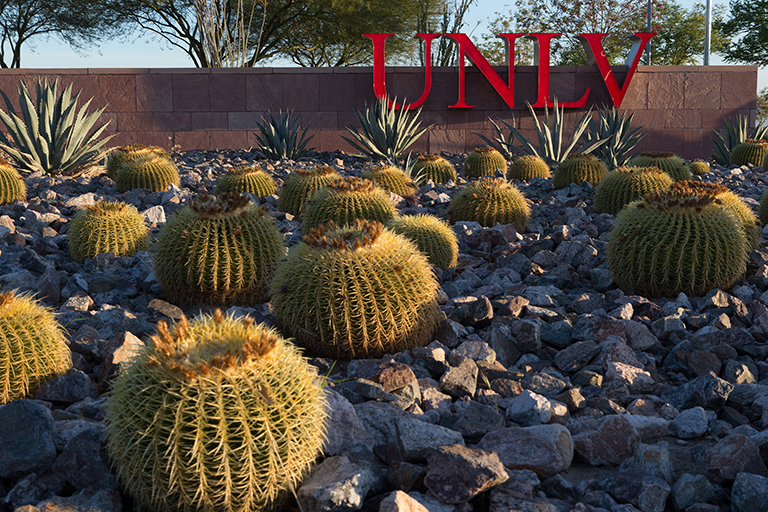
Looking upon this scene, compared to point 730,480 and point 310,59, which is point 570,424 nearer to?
point 730,480

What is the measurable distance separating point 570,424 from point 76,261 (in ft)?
15.4

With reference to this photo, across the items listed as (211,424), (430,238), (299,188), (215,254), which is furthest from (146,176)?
(211,424)

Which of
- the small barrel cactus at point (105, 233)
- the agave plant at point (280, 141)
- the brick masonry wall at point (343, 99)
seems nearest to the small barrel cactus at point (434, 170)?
the agave plant at point (280, 141)

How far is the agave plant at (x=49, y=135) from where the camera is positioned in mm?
9859

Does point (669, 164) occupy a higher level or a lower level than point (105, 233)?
higher

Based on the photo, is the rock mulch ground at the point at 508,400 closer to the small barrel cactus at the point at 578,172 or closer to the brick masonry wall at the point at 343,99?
the small barrel cactus at the point at 578,172

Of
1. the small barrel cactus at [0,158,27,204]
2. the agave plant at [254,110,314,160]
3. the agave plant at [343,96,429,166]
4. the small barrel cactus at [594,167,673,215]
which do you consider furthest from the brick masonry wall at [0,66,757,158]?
the small barrel cactus at [594,167,673,215]

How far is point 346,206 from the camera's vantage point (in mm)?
5840

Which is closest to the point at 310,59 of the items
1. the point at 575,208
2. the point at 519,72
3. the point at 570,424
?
the point at 519,72

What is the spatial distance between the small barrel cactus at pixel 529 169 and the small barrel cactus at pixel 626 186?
2623 mm

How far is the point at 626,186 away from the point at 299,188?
3.76m

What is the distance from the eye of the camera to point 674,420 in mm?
3102

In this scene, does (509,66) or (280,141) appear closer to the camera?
(280,141)

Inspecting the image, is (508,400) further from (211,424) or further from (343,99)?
(343,99)
